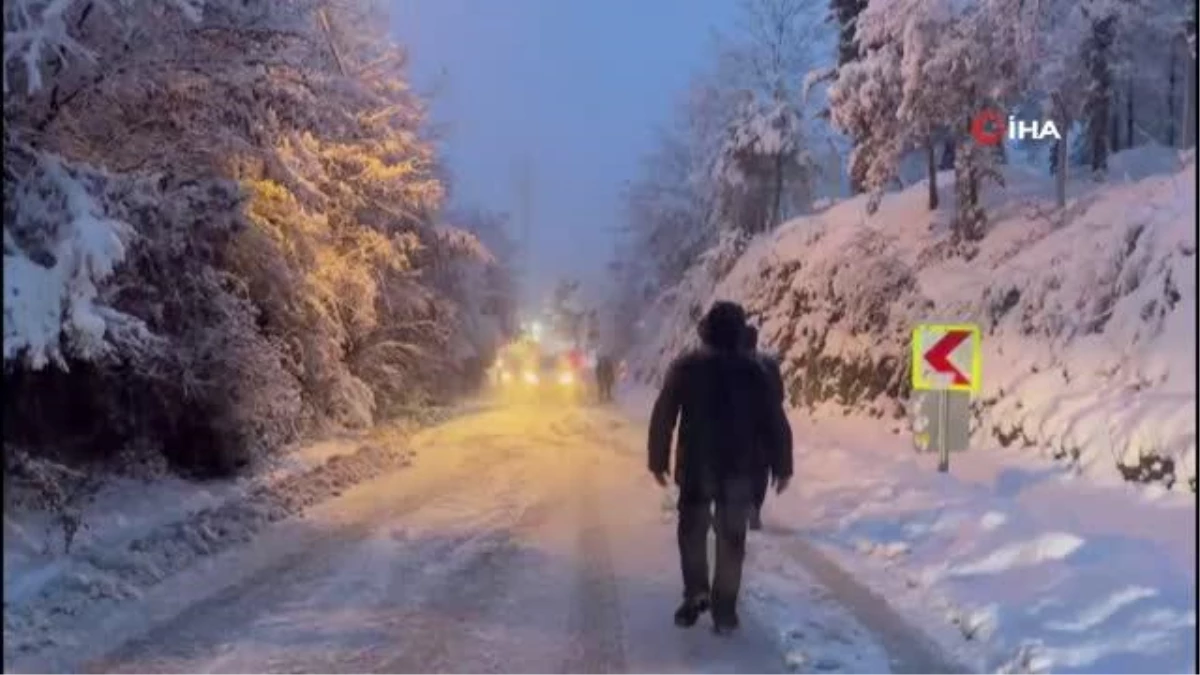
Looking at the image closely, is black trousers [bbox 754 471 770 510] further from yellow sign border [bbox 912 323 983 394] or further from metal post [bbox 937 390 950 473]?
metal post [bbox 937 390 950 473]

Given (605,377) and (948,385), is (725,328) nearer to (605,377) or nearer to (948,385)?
(948,385)

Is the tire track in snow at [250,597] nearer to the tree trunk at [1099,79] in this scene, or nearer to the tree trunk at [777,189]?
the tree trunk at [1099,79]

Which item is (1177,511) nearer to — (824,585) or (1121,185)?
(824,585)

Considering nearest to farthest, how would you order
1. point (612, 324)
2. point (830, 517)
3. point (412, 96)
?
point (830, 517) → point (412, 96) → point (612, 324)

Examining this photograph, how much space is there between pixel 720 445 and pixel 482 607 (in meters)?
1.89

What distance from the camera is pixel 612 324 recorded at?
71875 millimetres

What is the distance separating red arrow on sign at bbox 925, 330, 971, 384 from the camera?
40.9 ft

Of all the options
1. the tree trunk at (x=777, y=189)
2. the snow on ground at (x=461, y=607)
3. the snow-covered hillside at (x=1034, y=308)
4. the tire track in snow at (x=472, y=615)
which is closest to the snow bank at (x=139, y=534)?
the snow on ground at (x=461, y=607)

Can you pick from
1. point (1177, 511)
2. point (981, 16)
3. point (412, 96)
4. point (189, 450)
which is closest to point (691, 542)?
point (1177, 511)

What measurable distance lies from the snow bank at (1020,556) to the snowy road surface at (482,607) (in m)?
0.40

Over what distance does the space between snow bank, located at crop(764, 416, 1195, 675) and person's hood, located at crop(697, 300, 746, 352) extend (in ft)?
6.62

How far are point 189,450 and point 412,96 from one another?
15.2m

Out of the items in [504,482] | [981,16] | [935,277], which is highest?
[981,16]

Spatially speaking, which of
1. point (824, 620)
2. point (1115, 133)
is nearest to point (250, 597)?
point (824, 620)
